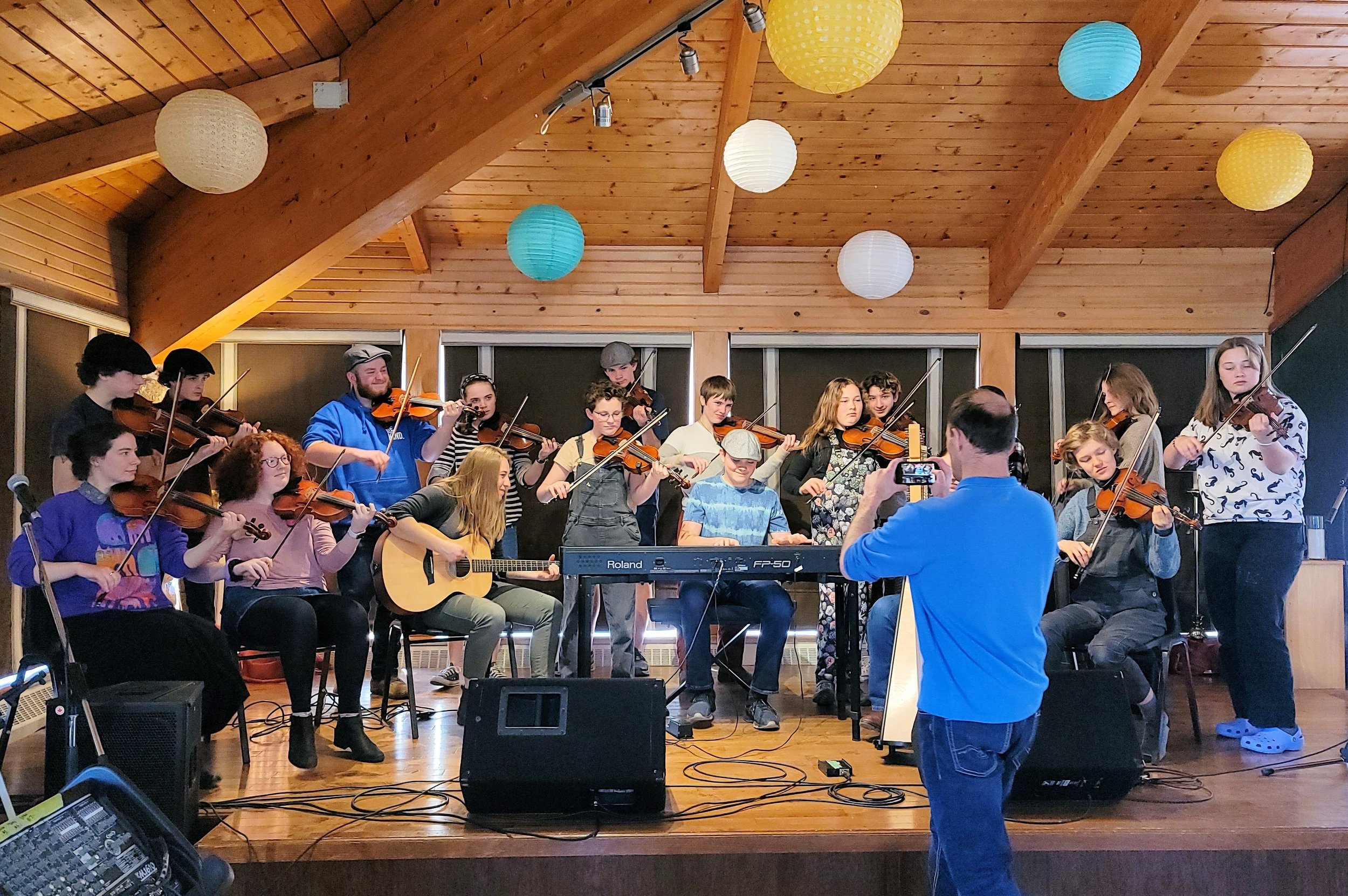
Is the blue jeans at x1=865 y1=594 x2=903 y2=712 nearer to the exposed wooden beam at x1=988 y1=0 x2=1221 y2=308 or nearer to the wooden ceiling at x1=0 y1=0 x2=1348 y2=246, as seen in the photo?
the exposed wooden beam at x1=988 y1=0 x2=1221 y2=308

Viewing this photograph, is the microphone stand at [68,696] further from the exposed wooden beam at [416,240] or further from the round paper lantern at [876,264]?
the round paper lantern at [876,264]

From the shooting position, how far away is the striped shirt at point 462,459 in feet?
16.0

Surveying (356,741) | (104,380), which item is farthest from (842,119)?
(356,741)

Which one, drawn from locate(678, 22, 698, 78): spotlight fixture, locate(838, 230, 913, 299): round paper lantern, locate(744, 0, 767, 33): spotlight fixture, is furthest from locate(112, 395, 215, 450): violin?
locate(838, 230, 913, 299): round paper lantern

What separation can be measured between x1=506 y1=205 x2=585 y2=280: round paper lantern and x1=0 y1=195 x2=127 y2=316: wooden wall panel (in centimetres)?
194

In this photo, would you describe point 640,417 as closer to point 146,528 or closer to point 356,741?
point 356,741

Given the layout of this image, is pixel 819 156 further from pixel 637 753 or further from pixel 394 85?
pixel 637 753

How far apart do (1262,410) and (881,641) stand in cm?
161

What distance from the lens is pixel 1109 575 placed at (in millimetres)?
3863

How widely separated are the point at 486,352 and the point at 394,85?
1.86m

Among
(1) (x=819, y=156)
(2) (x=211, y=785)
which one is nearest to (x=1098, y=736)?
(2) (x=211, y=785)

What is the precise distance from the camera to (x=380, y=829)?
2.77 m

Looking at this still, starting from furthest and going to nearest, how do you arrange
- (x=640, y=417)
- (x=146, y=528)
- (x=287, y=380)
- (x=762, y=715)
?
1. (x=287, y=380)
2. (x=640, y=417)
3. (x=762, y=715)
4. (x=146, y=528)

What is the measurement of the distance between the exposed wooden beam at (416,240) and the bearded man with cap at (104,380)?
1.81 m
